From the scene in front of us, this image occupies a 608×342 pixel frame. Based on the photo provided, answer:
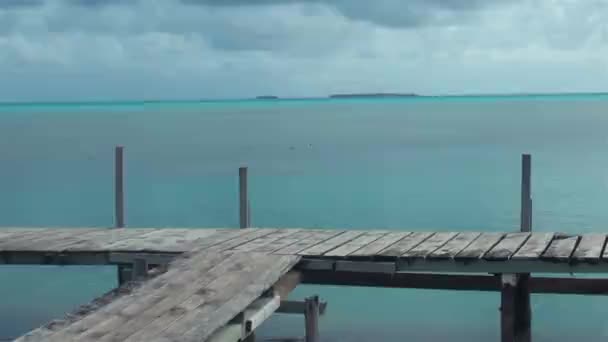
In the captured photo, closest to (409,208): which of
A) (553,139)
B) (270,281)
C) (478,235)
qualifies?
(478,235)

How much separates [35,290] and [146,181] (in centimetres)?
1666

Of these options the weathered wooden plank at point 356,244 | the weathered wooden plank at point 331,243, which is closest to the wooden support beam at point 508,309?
the weathered wooden plank at point 356,244

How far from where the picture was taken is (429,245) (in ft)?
29.9

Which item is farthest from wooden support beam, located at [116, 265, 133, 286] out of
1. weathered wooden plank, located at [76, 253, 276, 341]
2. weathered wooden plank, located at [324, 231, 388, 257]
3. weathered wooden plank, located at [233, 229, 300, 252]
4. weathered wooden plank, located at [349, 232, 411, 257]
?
weathered wooden plank, located at [349, 232, 411, 257]

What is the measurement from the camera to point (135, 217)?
82.4 ft

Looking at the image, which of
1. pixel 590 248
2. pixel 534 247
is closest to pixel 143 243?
pixel 534 247

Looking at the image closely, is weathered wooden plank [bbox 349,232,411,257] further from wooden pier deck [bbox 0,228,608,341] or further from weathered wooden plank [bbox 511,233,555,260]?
weathered wooden plank [bbox 511,233,555,260]

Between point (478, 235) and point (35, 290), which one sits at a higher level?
point (478, 235)

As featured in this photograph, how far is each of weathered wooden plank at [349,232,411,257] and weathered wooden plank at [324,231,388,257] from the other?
0.06 m

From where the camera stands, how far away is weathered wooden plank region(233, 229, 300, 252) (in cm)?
902

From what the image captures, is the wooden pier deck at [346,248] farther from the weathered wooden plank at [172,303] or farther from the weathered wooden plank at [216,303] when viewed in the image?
the weathered wooden plank at [172,303]

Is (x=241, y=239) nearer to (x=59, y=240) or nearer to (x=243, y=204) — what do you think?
(x=59, y=240)

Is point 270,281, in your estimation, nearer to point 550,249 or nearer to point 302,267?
point 302,267

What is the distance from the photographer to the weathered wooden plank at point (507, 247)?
8.48 m
